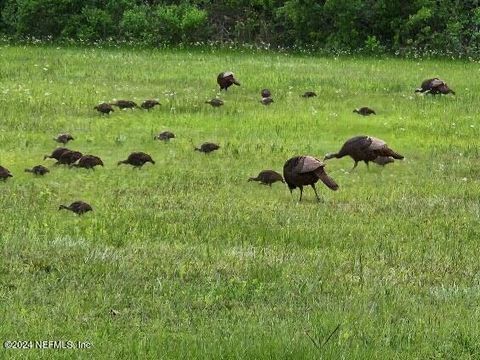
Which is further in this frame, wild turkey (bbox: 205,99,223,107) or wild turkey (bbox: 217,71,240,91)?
wild turkey (bbox: 217,71,240,91)

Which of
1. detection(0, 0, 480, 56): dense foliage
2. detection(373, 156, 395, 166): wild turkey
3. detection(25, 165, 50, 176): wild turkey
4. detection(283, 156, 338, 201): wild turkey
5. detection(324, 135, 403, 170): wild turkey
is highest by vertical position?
detection(283, 156, 338, 201): wild turkey

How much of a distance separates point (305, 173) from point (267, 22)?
26.6 meters

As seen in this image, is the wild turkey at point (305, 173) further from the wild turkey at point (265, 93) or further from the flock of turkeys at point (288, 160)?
the wild turkey at point (265, 93)

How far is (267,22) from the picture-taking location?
119ft

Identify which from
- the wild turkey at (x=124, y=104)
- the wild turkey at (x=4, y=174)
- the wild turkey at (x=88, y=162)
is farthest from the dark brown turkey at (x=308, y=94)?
the wild turkey at (x=4, y=174)

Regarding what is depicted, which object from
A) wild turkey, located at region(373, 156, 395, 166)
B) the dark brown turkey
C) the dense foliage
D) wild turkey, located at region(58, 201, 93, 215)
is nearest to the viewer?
wild turkey, located at region(58, 201, 93, 215)

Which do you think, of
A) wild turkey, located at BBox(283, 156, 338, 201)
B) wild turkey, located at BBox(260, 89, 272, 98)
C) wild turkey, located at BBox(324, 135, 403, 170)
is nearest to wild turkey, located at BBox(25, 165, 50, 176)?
wild turkey, located at BBox(283, 156, 338, 201)

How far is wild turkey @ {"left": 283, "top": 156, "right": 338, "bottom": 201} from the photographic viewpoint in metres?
10.3

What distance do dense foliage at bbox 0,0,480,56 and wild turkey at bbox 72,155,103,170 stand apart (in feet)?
72.2

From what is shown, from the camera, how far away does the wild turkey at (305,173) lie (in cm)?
1034

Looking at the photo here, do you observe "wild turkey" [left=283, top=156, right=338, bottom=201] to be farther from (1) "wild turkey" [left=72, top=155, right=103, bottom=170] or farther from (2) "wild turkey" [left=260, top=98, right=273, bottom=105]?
(2) "wild turkey" [left=260, top=98, right=273, bottom=105]

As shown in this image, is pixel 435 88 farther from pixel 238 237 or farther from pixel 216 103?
pixel 238 237

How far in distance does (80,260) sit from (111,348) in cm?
221

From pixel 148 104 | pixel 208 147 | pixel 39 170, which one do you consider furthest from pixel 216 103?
pixel 39 170
